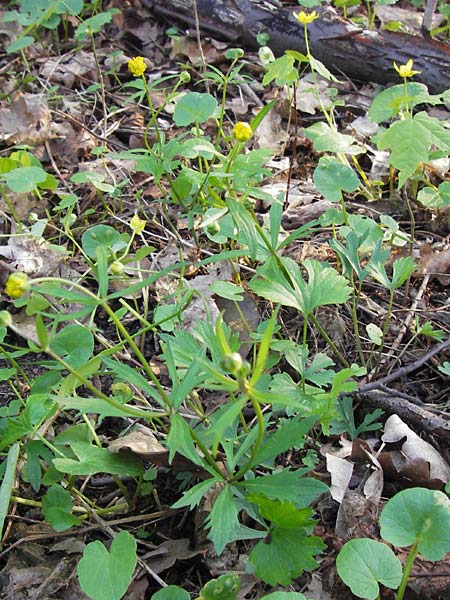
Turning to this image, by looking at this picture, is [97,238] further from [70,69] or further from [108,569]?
[70,69]

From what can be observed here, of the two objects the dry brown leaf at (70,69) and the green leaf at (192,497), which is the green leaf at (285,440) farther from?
the dry brown leaf at (70,69)

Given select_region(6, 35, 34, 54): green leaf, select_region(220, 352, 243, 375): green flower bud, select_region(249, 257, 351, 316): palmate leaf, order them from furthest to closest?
select_region(6, 35, 34, 54): green leaf → select_region(249, 257, 351, 316): palmate leaf → select_region(220, 352, 243, 375): green flower bud

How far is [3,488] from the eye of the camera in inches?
50.3

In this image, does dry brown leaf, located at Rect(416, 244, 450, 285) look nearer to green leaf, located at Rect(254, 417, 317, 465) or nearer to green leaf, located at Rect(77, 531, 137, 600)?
green leaf, located at Rect(254, 417, 317, 465)

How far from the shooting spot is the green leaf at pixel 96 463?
127 centimetres

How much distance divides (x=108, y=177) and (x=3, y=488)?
1.57 metres

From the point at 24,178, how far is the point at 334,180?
3.35ft

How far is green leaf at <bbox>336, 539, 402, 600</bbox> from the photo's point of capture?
1.10 m

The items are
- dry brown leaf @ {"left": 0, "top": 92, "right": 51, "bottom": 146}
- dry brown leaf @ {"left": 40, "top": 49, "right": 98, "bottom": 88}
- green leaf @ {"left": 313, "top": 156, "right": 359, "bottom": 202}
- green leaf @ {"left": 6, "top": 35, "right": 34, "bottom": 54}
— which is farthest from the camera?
dry brown leaf @ {"left": 40, "top": 49, "right": 98, "bottom": 88}

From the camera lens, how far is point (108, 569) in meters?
1.19

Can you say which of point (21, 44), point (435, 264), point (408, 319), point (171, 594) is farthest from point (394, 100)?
point (21, 44)

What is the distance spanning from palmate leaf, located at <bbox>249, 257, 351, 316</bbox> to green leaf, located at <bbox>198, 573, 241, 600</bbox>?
606 millimetres

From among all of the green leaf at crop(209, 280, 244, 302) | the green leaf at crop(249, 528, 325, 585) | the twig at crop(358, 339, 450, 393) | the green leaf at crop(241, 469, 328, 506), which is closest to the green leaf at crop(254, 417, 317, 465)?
the green leaf at crop(241, 469, 328, 506)

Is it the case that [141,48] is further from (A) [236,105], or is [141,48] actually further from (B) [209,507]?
(B) [209,507]
